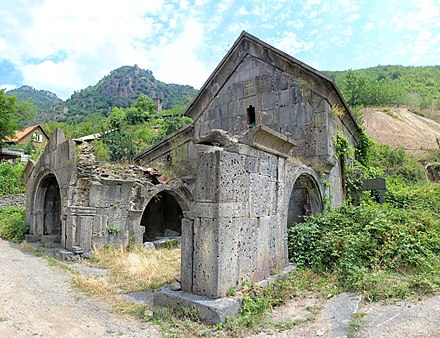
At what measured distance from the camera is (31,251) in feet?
31.4

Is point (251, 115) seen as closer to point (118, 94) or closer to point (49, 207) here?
point (49, 207)

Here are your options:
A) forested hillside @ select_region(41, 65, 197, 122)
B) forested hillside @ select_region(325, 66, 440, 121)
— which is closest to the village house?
forested hillside @ select_region(41, 65, 197, 122)

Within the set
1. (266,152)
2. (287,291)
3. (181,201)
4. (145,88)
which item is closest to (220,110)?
(181,201)

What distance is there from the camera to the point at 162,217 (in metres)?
14.6

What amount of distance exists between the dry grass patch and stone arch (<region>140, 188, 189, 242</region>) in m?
4.18

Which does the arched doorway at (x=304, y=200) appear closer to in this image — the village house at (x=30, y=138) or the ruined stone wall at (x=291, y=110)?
the ruined stone wall at (x=291, y=110)

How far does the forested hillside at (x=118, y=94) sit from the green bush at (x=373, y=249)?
67.9 metres

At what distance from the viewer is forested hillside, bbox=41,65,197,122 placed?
252 feet

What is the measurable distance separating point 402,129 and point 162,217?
26.9 metres

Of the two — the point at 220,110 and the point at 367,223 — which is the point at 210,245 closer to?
the point at 367,223

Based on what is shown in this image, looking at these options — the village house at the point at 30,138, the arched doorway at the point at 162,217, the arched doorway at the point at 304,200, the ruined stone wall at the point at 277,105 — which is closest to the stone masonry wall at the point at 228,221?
the arched doorway at the point at 304,200

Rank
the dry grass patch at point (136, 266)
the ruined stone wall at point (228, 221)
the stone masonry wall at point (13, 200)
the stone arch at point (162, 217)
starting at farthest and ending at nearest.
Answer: the stone masonry wall at point (13, 200) → the stone arch at point (162, 217) → the dry grass patch at point (136, 266) → the ruined stone wall at point (228, 221)

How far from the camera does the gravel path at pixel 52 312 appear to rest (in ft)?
13.5

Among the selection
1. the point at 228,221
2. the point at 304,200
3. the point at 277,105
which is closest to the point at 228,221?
the point at 228,221
